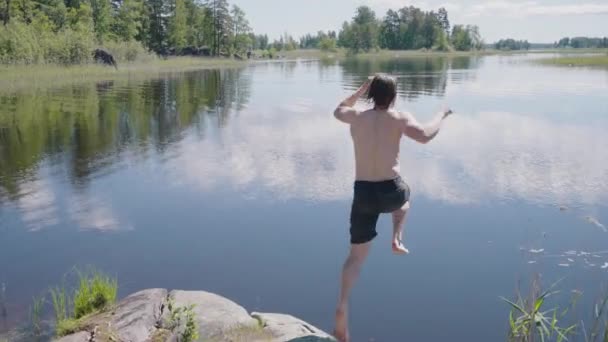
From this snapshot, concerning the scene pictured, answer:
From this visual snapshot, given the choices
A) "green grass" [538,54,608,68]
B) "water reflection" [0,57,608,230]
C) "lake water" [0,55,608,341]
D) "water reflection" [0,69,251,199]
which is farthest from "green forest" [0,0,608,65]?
"green grass" [538,54,608,68]

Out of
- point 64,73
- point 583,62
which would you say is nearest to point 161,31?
point 64,73

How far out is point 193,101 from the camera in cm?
2791

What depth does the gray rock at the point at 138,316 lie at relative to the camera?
15.7 feet

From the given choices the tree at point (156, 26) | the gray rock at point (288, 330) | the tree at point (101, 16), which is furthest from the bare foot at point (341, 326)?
the tree at point (156, 26)

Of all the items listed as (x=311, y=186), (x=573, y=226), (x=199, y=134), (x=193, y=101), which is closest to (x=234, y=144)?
(x=199, y=134)

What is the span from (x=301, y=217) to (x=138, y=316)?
14.9 ft

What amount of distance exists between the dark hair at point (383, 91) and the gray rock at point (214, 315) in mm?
2345

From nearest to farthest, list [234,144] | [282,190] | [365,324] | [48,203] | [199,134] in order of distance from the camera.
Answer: [365,324], [48,203], [282,190], [234,144], [199,134]

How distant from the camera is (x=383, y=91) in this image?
4.27 metres

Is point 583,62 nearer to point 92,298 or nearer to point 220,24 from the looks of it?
point 220,24

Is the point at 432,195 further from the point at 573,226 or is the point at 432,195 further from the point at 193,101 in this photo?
the point at 193,101

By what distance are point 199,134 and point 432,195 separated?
385 inches

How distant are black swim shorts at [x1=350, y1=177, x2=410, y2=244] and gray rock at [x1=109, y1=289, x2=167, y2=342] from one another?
2.06 metres

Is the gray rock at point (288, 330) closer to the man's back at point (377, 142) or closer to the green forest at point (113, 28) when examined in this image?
the man's back at point (377, 142)
